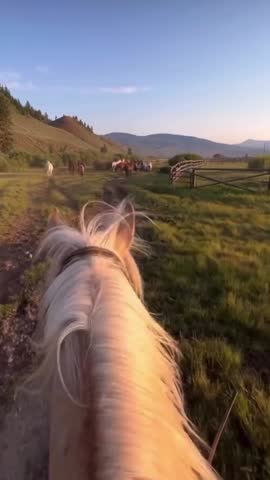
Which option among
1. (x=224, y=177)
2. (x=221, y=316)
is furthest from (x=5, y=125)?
(x=221, y=316)

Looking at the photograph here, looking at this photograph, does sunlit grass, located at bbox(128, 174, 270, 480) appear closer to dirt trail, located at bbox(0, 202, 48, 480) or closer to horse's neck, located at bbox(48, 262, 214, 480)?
horse's neck, located at bbox(48, 262, 214, 480)

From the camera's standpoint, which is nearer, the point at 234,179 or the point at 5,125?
the point at 234,179

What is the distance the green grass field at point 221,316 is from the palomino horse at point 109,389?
802 mm

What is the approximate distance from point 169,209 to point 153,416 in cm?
941

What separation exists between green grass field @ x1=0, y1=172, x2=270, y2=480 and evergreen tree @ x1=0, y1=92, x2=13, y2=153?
44878mm

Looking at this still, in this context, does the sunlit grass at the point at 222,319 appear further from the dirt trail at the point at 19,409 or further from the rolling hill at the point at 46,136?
the rolling hill at the point at 46,136

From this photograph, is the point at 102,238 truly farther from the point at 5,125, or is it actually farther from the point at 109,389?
the point at 5,125

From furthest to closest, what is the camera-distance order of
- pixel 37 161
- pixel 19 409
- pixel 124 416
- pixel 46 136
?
pixel 46 136 < pixel 37 161 < pixel 19 409 < pixel 124 416

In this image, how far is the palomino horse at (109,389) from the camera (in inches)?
32.3

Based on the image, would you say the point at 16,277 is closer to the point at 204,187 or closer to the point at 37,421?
the point at 37,421

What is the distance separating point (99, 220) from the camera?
206 centimetres

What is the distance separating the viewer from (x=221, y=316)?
3.37 meters

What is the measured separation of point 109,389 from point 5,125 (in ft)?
174

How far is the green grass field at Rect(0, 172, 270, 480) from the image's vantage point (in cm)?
181
